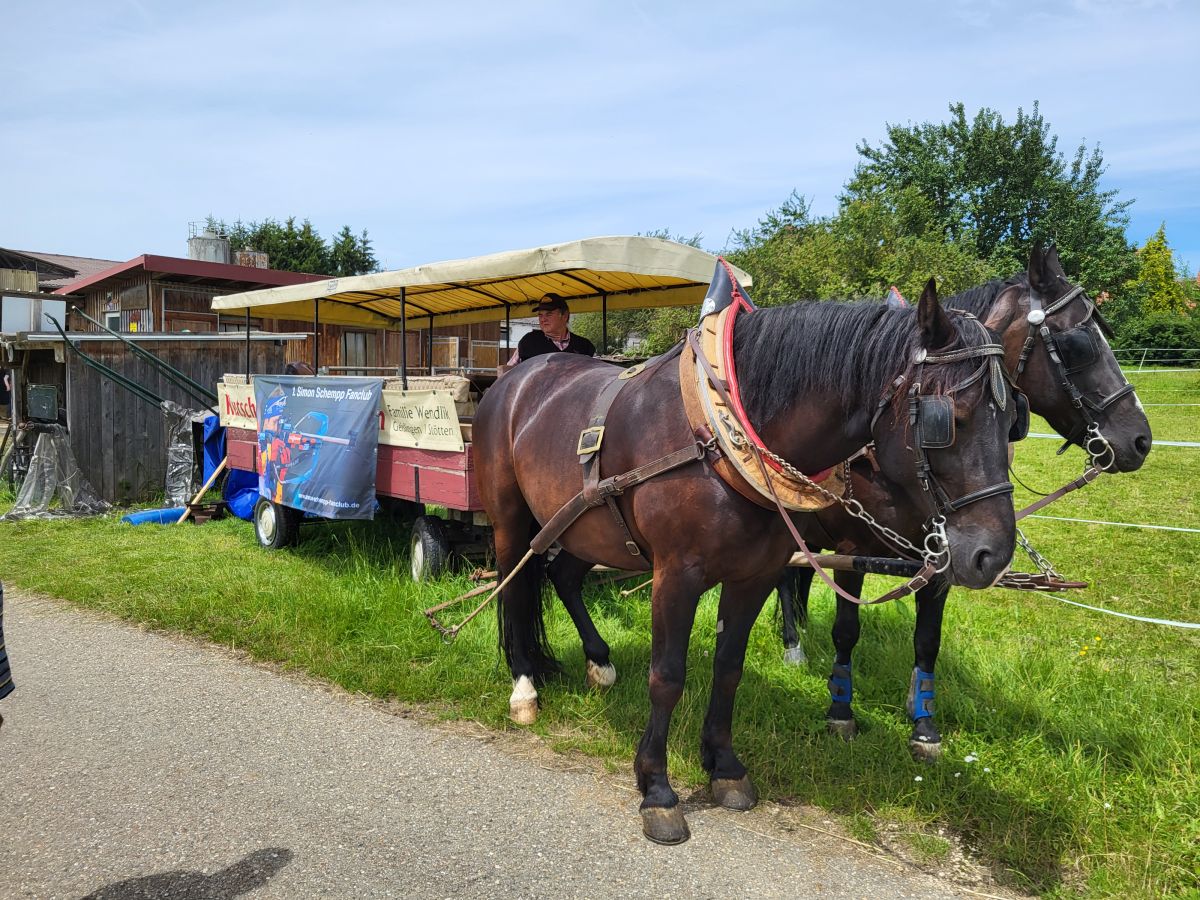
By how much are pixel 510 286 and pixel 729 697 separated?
412 centimetres

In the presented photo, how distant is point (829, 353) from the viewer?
2.67 m

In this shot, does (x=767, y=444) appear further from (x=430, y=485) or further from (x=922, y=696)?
(x=430, y=485)

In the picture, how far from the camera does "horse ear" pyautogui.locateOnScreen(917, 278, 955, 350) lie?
2.35 m

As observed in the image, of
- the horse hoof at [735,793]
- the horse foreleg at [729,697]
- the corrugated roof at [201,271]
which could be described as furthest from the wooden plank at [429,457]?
the corrugated roof at [201,271]

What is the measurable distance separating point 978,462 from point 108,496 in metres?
10.4

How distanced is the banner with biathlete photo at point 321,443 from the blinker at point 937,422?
458cm

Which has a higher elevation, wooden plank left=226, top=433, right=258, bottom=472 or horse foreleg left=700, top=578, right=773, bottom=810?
wooden plank left=226, top=433, right=258, bottom=472

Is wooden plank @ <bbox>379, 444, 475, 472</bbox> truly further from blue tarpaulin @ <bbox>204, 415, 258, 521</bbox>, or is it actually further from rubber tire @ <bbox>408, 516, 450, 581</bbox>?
blue tarpaulin @ <bbox>204, 415, 258, 521</bbox>

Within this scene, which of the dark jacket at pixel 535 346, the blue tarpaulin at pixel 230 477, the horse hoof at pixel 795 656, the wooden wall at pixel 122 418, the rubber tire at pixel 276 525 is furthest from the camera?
the wooden wall at pixel 122 418

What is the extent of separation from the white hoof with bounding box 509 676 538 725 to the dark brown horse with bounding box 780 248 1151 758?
1385mm

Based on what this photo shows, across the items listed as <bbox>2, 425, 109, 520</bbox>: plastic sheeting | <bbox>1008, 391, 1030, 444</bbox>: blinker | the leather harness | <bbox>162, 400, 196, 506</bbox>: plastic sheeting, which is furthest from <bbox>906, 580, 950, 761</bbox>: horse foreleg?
<bbox>2, 425, 109, 520</bbox>: plastic sheeting

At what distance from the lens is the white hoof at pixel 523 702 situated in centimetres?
385

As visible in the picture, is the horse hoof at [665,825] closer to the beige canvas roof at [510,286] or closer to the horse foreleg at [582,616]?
the horse foreleg at [582,616]

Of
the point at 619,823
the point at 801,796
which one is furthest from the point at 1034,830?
the point at 619,823
